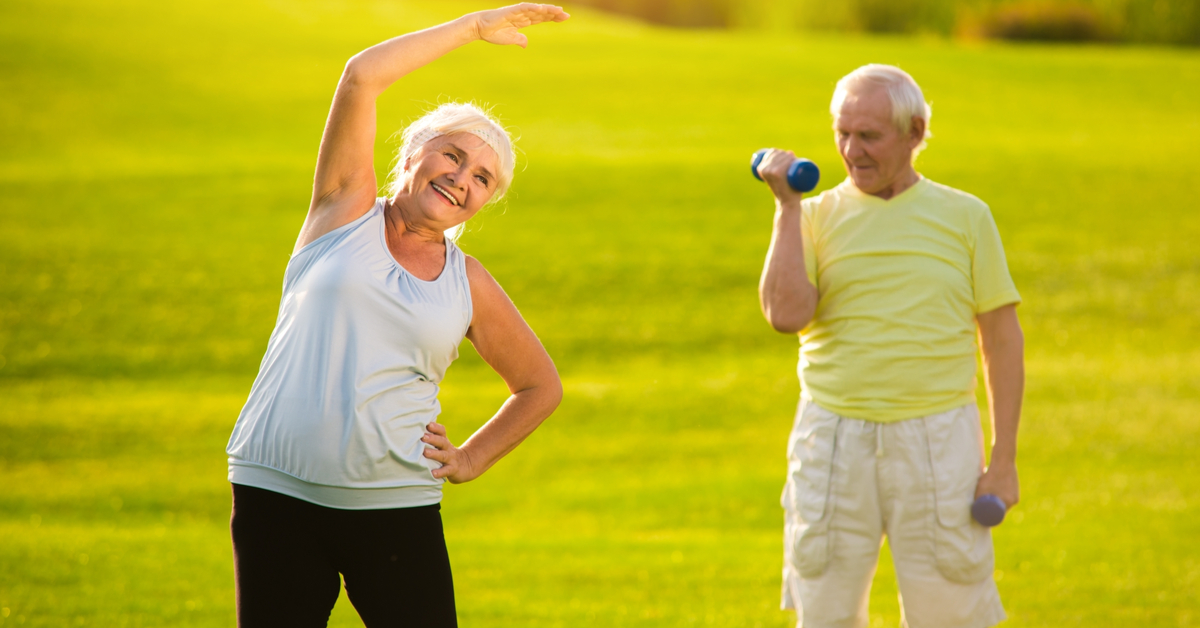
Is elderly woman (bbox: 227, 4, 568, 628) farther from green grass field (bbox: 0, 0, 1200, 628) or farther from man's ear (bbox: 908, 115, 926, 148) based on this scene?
green grass field (bbox: 0, 0, 1200, 628)

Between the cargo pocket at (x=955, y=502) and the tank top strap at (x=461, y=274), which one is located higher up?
the tank top strap at (x=461, y=274)

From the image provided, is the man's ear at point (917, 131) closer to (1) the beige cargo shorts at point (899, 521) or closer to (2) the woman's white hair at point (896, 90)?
(2) the woman's white hair at point (896, 90)

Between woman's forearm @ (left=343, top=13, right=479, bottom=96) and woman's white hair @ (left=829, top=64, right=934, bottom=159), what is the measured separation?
1.31m

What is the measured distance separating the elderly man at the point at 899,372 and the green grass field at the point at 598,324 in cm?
216

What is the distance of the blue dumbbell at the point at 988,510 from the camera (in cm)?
333

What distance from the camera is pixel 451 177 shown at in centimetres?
280

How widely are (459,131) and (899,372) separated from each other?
5.34 feet

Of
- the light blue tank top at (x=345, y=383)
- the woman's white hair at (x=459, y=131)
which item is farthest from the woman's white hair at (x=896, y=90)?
the light blue tank top at (x=345, y=383)

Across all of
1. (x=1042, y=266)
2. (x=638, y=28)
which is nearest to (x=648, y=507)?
(x=1042, y=266)

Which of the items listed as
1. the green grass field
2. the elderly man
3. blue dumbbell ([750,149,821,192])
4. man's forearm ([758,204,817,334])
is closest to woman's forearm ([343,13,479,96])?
blue dumbbell ([750,149,821,192])

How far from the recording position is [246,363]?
12.1 m

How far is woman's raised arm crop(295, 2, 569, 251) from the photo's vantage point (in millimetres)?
2727

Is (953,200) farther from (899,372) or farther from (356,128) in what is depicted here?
(356,128)

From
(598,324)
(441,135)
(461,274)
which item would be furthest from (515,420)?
(598,324)
